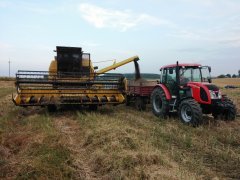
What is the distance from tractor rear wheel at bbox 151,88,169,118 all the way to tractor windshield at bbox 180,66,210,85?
85 centimetres

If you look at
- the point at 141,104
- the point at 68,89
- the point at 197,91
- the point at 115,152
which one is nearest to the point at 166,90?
the point at 197,91

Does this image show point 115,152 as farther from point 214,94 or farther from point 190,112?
point 214,94

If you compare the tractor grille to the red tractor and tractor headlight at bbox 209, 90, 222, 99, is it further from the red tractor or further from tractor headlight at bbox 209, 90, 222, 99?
tractor headlight at bbox 209, 90, 222, 99

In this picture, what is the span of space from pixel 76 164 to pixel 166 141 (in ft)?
7.58

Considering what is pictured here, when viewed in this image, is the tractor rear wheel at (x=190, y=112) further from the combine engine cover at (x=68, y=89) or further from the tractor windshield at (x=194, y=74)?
the combine engine cover at (x=68, y=89)

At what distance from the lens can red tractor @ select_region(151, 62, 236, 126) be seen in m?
8.27

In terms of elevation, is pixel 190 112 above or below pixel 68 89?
below

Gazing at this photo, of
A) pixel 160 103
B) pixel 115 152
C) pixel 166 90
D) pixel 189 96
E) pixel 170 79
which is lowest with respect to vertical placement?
pixel 115 152

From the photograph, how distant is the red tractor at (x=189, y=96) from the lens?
8273 mm

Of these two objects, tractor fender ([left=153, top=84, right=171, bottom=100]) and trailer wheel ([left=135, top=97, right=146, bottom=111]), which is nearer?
tractor fender ([left=153, top=84, right=171, bottom=100])

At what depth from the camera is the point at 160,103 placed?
10.4 m

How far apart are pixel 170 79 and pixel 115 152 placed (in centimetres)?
546

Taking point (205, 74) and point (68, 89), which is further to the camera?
point (68, 89)

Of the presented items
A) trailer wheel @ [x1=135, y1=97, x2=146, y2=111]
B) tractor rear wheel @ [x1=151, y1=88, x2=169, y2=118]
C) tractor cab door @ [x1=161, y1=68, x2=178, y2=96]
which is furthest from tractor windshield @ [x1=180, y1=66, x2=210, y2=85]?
trailer wheel @ [x1=135, y1=97, x2=146, y2=111]
